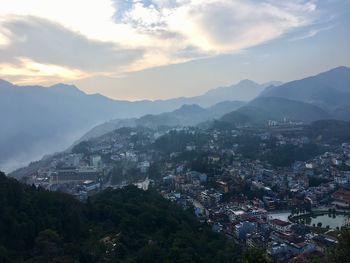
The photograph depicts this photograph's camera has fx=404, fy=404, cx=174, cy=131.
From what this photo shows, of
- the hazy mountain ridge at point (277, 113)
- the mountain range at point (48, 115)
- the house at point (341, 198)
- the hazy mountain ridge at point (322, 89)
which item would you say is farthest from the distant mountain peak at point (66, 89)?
the house at point (341, 198)

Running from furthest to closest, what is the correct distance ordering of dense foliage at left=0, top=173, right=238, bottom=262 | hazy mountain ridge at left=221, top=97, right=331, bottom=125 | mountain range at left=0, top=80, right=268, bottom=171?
mountain range at left=0, top=80, right=268, bottom=171 → hazy mountain ridge at left=221, top=97, right=331, bottom=125 → dense foliage at left=0, top=173, right=238, bottom=262

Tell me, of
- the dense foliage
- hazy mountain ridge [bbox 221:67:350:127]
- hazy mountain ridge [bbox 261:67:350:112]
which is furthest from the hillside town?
hazy mountain ridge [bbox 261:67:350:112]

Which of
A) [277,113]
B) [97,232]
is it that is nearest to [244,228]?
[97,232]

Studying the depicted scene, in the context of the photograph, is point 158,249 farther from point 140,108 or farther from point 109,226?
point 140,108

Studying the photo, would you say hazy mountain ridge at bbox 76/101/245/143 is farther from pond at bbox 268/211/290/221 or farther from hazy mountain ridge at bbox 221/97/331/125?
pond at bbox 268/211/290/221

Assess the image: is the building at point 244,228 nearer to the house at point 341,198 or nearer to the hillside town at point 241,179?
the hillside town at point 241,179

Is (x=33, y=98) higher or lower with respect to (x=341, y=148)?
higher

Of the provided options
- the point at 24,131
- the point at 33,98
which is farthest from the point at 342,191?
the point at 33,98

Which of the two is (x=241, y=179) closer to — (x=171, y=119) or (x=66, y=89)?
(x=171, y=119)
